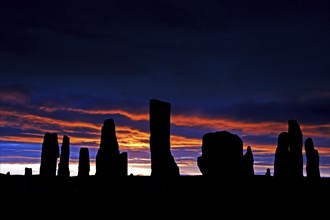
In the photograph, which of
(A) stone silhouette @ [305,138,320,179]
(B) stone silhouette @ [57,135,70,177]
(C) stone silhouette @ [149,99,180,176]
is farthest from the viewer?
(B) stone silhouette @ [57,135,70,177]

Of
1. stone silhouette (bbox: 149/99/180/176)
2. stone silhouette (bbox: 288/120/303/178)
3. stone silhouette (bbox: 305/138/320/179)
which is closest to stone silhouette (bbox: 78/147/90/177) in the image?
stone silhouette (bbox: 149/99/180/176)

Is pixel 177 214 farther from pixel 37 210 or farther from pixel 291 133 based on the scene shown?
pixel 291 133

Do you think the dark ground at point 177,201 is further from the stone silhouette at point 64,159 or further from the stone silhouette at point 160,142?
the stone silhouette at point 64,159

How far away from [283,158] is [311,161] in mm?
4444

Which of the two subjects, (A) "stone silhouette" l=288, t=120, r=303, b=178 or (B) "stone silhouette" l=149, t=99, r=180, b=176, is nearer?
(B) "stone silhouette" l=149, t=99, r=180, b=176

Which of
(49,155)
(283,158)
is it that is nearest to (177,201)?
(283,158)

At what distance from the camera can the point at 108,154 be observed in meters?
30.0

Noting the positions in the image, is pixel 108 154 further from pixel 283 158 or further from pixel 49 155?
pixel 283 158

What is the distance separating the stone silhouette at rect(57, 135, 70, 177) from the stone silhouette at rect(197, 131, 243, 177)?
22.3 m

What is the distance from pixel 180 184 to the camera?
25.7 metres

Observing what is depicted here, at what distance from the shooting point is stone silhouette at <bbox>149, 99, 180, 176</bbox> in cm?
2517

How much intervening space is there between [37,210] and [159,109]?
292 inches

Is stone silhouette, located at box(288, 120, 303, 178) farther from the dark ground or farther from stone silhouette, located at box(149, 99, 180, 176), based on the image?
stone silhouette, located at box(149, 99, 180, 176)

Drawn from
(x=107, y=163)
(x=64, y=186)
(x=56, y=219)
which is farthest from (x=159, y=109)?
(x=64, y=186)
